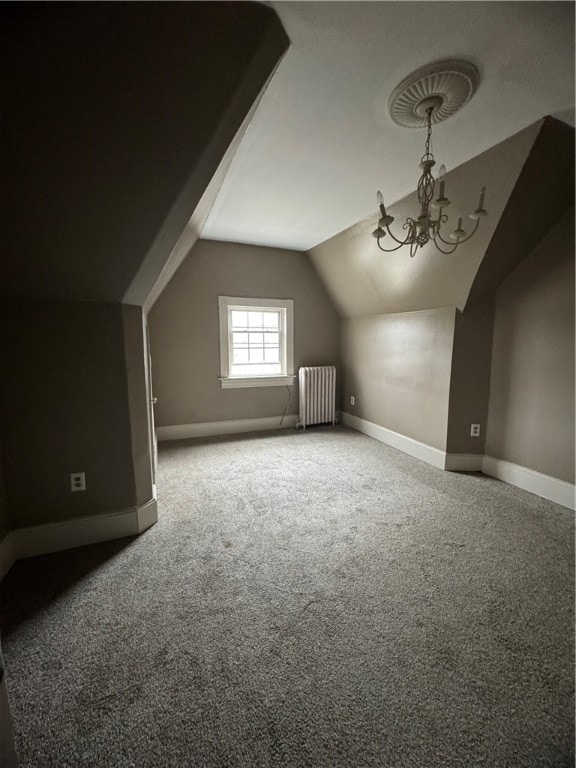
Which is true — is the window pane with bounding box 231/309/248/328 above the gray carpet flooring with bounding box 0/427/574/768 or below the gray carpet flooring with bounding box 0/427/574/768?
above

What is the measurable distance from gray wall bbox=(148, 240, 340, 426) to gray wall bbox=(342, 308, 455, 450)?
829mm

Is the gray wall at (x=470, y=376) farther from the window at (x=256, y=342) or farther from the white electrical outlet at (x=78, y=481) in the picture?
the white electrical outlet at (x=78, y=481)

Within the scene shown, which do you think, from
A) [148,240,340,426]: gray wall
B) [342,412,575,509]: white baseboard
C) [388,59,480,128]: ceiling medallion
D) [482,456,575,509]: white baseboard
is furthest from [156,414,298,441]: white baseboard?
[388,59,480,128]: ceiling medallion

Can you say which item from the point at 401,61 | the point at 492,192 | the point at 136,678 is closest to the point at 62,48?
the point at 401,61

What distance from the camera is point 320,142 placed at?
6.05 feet

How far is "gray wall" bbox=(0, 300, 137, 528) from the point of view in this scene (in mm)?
1745

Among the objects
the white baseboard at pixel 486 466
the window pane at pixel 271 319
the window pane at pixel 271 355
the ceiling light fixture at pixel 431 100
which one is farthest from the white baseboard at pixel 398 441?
the ceiling light fixture at pixel 431 100

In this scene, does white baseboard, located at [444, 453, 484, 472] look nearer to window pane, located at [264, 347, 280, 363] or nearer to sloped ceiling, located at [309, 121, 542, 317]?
sloped ceiling, located at [309, 121, 542, 317]

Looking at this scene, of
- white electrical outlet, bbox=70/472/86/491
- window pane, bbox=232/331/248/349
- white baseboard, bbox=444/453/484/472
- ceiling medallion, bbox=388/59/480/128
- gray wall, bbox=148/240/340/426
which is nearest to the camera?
ceiling medallion, bbox=388/59/480/128

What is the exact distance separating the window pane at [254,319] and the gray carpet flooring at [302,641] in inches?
106

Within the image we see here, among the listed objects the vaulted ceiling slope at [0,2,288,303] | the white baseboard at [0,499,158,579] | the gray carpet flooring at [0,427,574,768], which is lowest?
the gray carpet flooring at [0,427,574,768]

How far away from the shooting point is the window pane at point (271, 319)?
4398 mm

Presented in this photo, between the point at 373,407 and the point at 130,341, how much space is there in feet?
10.3

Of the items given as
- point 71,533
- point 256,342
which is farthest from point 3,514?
point 256,342
